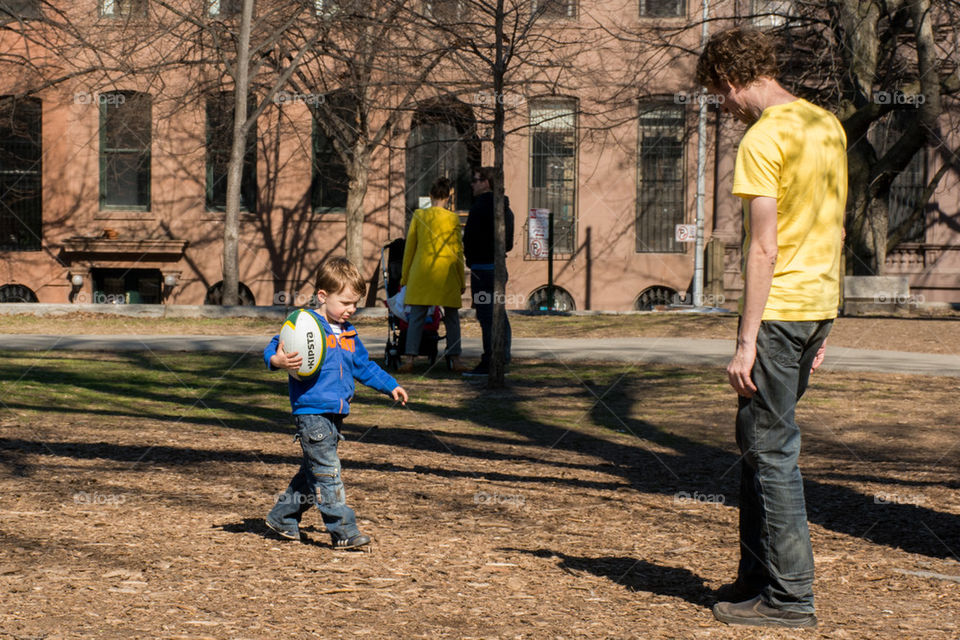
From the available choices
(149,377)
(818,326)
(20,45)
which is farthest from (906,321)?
(20,45)

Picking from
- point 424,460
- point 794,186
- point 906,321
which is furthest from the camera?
point 906,321

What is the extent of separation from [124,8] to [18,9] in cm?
191

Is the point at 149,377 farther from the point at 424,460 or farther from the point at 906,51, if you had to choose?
the point at 906,51

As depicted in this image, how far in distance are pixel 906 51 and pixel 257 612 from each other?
898 inches

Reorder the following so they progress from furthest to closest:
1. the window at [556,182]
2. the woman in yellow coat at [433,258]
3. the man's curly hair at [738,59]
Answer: the window at [556,182], the woman in yellow coat at [433,258], the man's curly hair at [738,59]

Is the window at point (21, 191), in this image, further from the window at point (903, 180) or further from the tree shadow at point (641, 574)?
the tree shadow at point (641, 574)

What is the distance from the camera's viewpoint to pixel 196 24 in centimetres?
2048

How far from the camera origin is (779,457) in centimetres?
406

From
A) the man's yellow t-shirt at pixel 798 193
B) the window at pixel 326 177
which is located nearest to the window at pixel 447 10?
the man's yellow t-shirt at pixel 798 193
